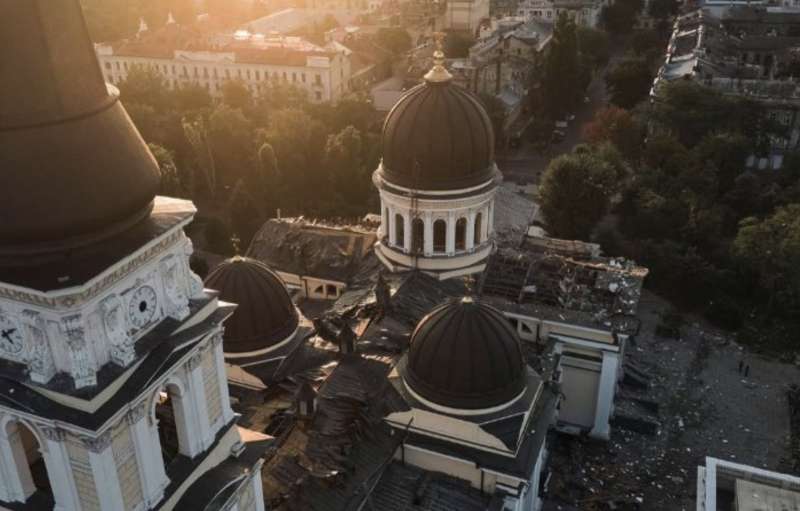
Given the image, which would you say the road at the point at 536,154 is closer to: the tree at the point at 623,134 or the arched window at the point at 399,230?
the tree at the point at 623,134

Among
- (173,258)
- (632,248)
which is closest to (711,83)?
(632,248)

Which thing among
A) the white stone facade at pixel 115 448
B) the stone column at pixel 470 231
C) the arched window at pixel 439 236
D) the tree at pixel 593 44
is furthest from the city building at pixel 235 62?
the white stone facade at pixel 115 448

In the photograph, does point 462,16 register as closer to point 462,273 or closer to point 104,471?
point 462,273

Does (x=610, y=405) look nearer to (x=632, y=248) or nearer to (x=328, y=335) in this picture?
(x=328, y=335)

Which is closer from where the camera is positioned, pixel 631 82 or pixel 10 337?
pixel 10 337

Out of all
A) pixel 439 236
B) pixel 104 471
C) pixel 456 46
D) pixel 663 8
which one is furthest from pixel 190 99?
pixel 663 8
